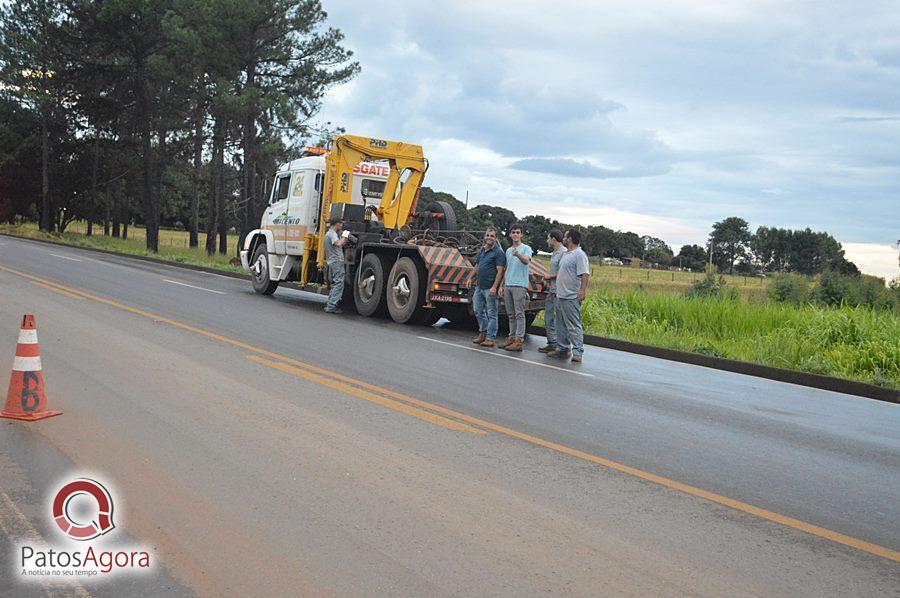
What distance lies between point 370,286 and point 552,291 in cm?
497

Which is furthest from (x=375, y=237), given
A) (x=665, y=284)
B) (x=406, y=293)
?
(x=665, y=284)

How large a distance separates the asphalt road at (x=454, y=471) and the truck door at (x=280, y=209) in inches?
338

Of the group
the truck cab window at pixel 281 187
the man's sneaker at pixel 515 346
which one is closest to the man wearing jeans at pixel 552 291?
the man's sneaker at pixel 515 346

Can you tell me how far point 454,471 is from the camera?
6059mm

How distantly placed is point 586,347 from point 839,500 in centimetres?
938

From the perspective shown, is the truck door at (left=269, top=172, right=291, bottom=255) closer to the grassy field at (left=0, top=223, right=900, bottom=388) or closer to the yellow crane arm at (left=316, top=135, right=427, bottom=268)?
the yellow crane arm at (left=316, top=135, right=427, bottom=268)

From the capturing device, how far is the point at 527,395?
9336mm

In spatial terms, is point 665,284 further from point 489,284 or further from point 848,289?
point 489,284

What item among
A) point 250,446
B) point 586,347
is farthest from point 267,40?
point 250,446

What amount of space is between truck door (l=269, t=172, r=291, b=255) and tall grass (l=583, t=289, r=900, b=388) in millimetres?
7004

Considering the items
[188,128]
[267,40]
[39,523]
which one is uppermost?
[267,40]

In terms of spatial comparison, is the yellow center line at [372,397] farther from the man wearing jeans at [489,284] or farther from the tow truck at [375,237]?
the tow truck at [375,237]

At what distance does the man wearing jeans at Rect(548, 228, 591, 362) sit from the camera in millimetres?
12742

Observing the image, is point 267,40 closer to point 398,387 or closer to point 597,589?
point 398,387
